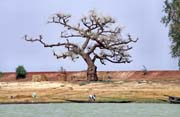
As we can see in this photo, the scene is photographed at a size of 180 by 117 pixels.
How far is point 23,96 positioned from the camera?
5766cm

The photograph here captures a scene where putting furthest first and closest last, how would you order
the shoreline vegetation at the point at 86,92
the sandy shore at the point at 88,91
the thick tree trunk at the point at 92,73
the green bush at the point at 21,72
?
the green bush at the point at 21,72 < the thick tree trunk at the point at 92,73 < the sandy shore at the point at 88,91 < the shoreline vegetation at the point at 86,92

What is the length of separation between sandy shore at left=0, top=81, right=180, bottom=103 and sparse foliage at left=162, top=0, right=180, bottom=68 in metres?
3.91

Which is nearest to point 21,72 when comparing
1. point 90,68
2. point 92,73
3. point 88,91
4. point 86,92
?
point 90,68

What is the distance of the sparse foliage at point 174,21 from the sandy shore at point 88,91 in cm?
391

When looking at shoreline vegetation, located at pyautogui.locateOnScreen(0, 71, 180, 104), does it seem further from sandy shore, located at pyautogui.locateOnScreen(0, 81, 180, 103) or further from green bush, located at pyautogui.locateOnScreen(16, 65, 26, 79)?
green bush, located at pyautogui.locateOnScreen(16, 65, 26, 79)

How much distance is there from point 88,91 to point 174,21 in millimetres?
13179

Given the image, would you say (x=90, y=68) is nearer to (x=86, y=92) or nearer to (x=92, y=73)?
(x=92, y=73)

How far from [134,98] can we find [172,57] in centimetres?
1507

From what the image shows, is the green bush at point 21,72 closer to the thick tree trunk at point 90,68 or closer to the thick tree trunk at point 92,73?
the thick tree trunk at point 90,68

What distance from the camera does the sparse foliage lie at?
217ft

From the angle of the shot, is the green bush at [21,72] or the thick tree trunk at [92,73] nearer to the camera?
the thick tree trunk at [92,73]

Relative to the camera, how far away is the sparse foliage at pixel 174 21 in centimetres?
6625

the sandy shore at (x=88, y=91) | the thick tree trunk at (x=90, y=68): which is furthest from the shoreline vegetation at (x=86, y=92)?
A: the thick tree trunk at (x=90, y=68)

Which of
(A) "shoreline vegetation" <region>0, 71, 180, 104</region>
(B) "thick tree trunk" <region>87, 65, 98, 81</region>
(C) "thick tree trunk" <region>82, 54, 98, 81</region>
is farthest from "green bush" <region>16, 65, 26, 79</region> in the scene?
(B) "thick tree trunk" <region>87, 65, 98, 81</region>
